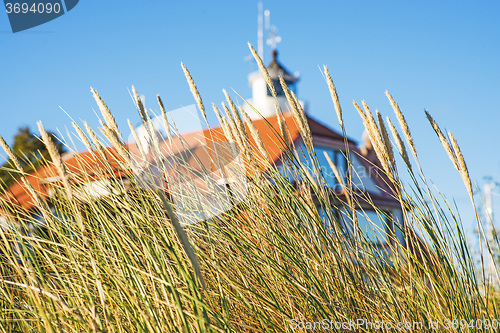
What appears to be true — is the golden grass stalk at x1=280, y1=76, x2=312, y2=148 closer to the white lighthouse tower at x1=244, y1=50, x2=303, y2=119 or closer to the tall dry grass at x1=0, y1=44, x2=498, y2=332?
the tall dry grass at x1=0, y1=44, x2=498, y2=332

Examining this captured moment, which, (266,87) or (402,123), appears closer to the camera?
(402,123)

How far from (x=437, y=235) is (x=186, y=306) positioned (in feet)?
2.96

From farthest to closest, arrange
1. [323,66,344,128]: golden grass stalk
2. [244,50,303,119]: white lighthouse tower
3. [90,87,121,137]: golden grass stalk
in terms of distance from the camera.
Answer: [244,50,303,119]: white lighthouse tower, [323,66,344,128]: golden grass stalk, [90,87,121,137]: golden grass stalk

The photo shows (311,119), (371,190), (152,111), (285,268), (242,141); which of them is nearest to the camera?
(285,268)

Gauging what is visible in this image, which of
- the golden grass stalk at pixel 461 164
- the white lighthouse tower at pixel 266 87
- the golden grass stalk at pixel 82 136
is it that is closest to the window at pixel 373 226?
the golden grass stalk at pixel 461 164

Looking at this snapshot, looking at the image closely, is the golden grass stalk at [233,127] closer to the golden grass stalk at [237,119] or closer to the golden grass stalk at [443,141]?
the golden grass stalk at [237,119]

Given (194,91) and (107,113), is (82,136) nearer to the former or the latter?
(107,113)

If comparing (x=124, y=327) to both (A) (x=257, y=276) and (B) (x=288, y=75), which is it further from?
(B) (x=288, y=75)

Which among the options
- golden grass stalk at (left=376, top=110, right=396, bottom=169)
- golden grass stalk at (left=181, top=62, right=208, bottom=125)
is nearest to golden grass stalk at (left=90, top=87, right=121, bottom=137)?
golden grass stalk at (left=181, top=62, right=208, bottom=125)

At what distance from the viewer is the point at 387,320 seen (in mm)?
1353

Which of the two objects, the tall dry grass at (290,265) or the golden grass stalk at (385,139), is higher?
the golden grass stalk at (385,139)

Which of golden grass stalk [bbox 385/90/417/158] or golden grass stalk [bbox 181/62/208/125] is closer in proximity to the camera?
golden grass stalk [bbox 385/90/417/158]

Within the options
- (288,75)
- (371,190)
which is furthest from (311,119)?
(288,75)

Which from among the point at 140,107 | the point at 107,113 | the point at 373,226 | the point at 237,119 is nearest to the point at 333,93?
the point at 237,119
